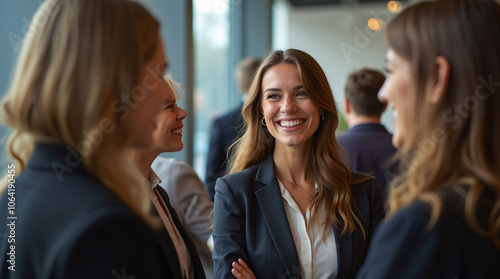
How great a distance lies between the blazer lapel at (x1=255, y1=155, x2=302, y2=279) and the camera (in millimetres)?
1871

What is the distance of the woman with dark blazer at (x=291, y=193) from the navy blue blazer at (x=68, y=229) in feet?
3.23

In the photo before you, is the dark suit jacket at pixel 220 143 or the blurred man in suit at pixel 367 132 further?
the dark suit jacket at pixel 220 143

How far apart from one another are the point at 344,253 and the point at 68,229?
1291 millimetres

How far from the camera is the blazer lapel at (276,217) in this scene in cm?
187

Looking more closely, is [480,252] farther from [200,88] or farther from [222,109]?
[222,109]

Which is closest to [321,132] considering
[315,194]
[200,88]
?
[315,194]

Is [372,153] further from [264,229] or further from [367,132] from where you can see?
[264,229]

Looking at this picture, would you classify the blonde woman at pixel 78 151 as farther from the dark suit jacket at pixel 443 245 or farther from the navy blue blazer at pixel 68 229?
the dark suit jacket at pixel 443 245

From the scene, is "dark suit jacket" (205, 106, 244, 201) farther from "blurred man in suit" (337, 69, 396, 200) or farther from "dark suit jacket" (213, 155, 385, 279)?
"dark suit jacket" (213, 155, 385, 279)

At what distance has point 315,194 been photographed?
6.82 feet

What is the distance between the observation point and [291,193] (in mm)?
2094

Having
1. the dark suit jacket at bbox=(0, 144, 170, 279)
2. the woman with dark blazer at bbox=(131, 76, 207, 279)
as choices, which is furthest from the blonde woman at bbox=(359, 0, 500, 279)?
the woman with dark blazer at bbox=(131, 76, 207, 279)

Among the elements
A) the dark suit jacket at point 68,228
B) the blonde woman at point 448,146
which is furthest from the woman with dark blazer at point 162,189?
the blonde woman at point 448,146

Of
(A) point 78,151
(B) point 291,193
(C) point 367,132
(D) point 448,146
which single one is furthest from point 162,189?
(C) point 367,132
